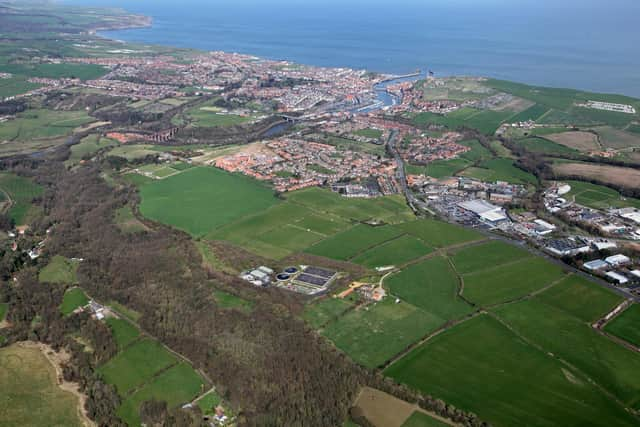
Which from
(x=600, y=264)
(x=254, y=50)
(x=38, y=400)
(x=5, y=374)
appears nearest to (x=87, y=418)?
(x=38, y=400)

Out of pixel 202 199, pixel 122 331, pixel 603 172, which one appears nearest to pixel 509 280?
pixel 122 331

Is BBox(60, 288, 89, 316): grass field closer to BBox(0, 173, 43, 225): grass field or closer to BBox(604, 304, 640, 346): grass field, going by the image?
BBox(0, 173, 43, 225): grass field

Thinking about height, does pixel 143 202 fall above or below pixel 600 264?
below

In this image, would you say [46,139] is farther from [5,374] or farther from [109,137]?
[5,374]

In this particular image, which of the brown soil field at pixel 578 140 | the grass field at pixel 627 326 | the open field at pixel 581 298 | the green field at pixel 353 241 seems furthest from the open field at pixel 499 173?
the grass field at pixel 627 326

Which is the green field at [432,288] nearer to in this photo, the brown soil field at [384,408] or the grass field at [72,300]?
the brown soil field at [384,408]

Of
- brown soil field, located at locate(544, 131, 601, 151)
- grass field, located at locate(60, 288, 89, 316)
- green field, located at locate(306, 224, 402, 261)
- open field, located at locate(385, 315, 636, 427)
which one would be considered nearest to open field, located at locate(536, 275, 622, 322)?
open field, located at locate(385, 315, 636, 427)

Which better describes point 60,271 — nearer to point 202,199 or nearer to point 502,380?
point 202,199

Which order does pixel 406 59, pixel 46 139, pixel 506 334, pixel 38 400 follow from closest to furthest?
pixel 38 400
pixel 506 334
pixel 46 139
pixel 406 59
